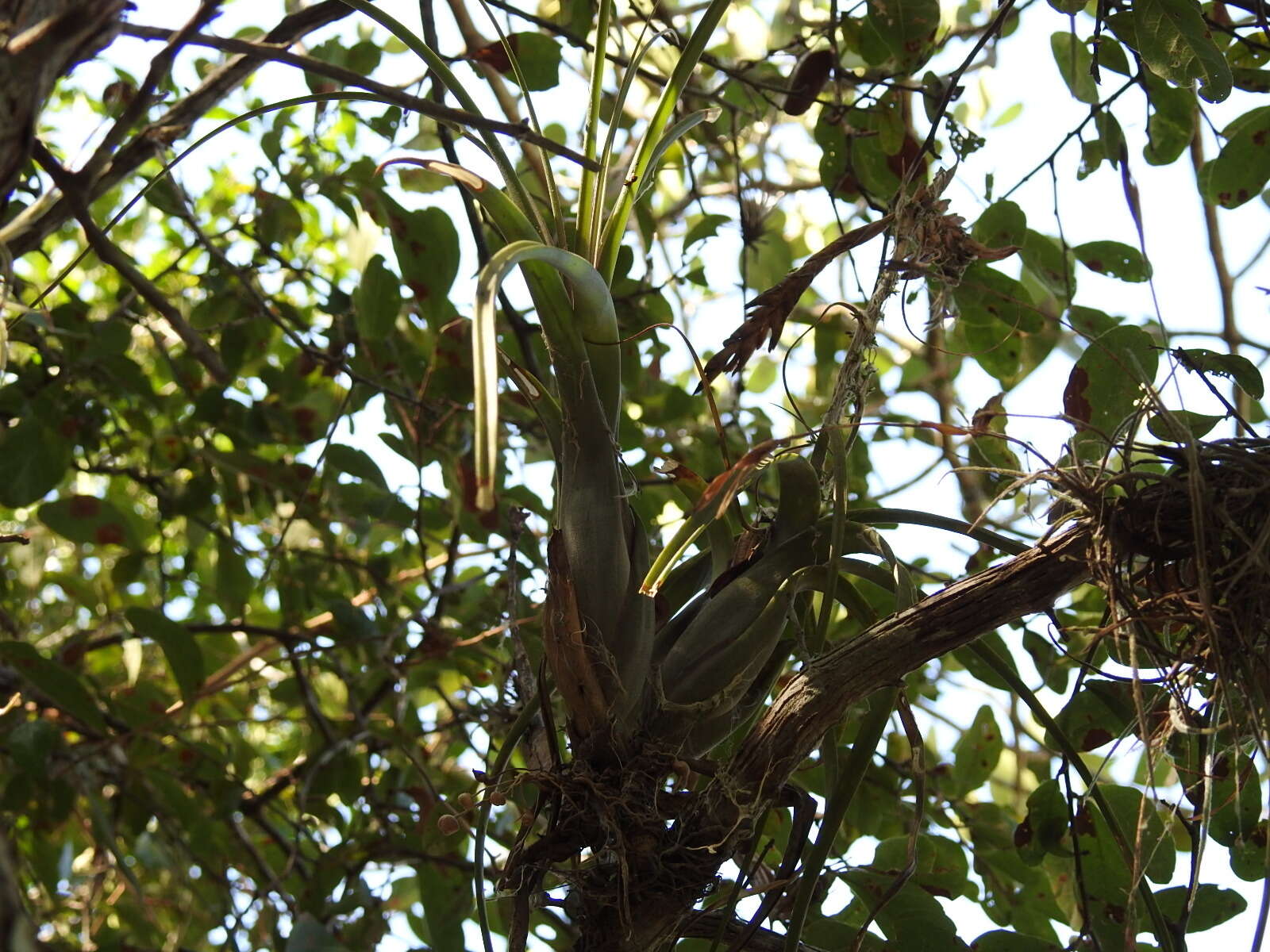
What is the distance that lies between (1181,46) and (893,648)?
1.76 feet

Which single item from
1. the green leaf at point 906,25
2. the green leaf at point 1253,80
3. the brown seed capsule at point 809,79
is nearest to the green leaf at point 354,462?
the brown seed capsule at point 809,79

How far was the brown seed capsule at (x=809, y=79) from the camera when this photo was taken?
1.10 m

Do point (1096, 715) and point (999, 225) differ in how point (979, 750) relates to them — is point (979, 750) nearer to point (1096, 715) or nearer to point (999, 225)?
point (1096, 715)

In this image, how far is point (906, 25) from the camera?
1002 mm

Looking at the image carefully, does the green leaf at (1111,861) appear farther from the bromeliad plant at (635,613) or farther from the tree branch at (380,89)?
the tree branch at (380,89)

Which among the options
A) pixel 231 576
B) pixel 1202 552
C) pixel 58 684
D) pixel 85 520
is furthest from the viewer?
pixel 231 576

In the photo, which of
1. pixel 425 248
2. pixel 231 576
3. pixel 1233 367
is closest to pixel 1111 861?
pixel 1233 367

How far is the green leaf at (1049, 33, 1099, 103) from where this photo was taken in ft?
3.48

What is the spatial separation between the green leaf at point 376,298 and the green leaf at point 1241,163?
31.4 inches

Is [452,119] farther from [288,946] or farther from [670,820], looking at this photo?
[288,946]

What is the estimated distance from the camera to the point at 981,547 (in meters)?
1.07

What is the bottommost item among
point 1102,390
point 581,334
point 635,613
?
point 635,613

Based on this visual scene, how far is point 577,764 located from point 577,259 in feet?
0.87

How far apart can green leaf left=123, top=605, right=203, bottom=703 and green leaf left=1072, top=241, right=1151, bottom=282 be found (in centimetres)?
102
